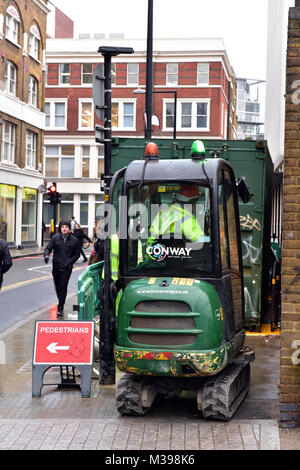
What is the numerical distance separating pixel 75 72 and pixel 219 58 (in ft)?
38.3

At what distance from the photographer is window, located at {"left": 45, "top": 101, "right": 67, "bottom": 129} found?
5834cm

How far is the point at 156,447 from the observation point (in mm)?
6141

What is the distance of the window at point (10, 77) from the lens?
3803 cm

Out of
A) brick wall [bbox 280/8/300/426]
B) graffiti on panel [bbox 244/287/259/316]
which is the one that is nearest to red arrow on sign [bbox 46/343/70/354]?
brick wall [bbox 280/8/300/426]

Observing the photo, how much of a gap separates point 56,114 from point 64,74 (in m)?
3.36

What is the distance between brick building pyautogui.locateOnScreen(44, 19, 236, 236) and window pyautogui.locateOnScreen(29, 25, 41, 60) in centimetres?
1479

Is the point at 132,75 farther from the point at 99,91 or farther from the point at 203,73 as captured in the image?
the point at 99,91

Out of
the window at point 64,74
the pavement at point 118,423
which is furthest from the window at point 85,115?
the pavement at point 118,423

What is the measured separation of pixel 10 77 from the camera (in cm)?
3878

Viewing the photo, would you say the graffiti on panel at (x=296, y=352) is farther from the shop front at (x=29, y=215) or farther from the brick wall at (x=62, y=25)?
the brick wall at (x=62, y=25)

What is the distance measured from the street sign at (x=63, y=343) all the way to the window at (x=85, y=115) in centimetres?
5047

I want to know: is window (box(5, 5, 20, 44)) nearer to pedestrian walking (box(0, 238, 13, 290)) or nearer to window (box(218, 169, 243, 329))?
pedestrian walking (box(0, 238, 13, 290))

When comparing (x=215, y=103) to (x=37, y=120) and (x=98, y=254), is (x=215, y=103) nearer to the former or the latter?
(x=37, y=120)

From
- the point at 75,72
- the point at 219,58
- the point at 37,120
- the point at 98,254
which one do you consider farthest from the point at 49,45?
the point at 98,254
